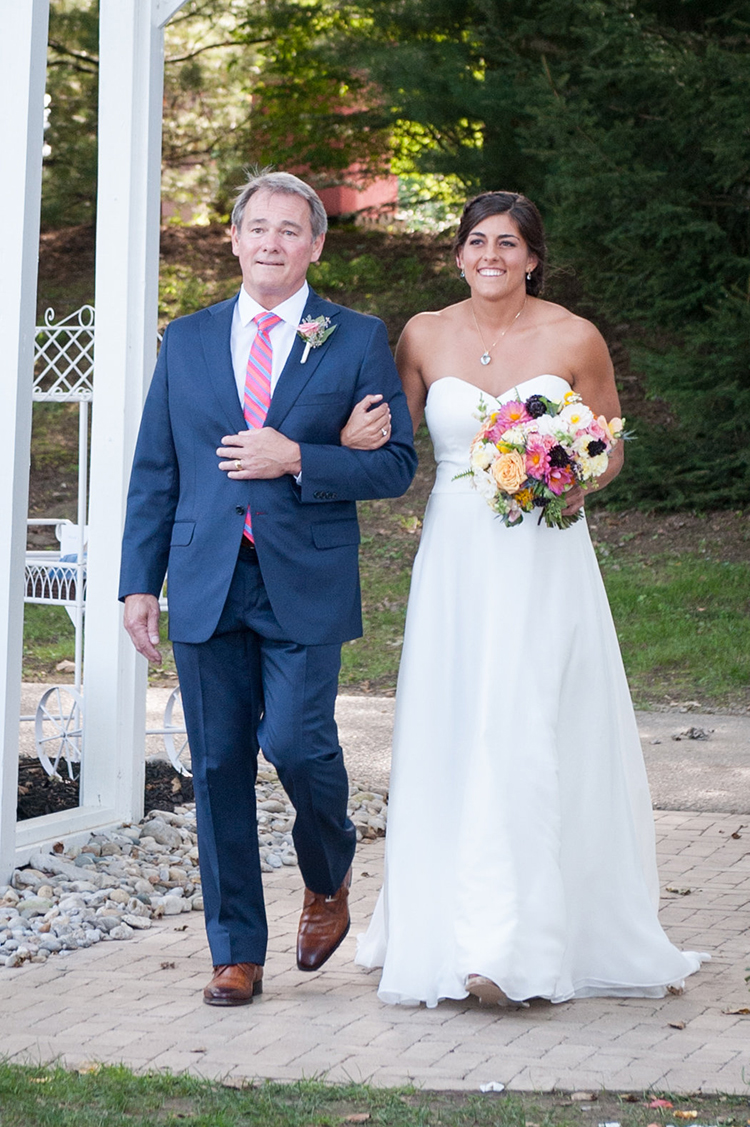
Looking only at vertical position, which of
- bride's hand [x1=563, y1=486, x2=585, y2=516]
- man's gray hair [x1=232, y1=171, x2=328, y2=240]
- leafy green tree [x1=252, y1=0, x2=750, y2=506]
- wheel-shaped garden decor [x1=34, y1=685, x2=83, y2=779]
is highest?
leafy green tree [x1=252, y1=0, x2=750, y2=506]

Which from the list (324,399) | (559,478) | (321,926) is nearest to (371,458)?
(324,399)

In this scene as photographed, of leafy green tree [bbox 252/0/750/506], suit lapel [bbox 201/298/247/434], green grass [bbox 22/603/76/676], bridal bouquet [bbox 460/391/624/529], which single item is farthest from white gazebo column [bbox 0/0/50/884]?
leafy green tree [bbox 252/0/750/506]

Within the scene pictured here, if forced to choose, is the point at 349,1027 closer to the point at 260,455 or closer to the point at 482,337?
the point at 260,455

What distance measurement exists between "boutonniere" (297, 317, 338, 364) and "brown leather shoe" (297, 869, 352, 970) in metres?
1.63

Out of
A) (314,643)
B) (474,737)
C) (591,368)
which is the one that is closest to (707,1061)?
(474,737)

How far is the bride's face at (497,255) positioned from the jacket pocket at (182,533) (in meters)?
1.19

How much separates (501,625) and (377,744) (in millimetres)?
3901

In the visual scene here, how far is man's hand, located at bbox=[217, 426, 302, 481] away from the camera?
3955 mm

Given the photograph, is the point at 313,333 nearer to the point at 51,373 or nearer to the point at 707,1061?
the point at 707,1061

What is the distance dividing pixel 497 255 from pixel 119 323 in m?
2.12

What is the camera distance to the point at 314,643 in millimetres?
4035

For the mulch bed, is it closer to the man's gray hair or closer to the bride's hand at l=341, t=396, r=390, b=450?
the bride's hand at l=341, t=396, r=390, b=450

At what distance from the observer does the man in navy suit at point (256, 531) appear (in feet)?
13.2

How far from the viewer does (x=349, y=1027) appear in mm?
3926
